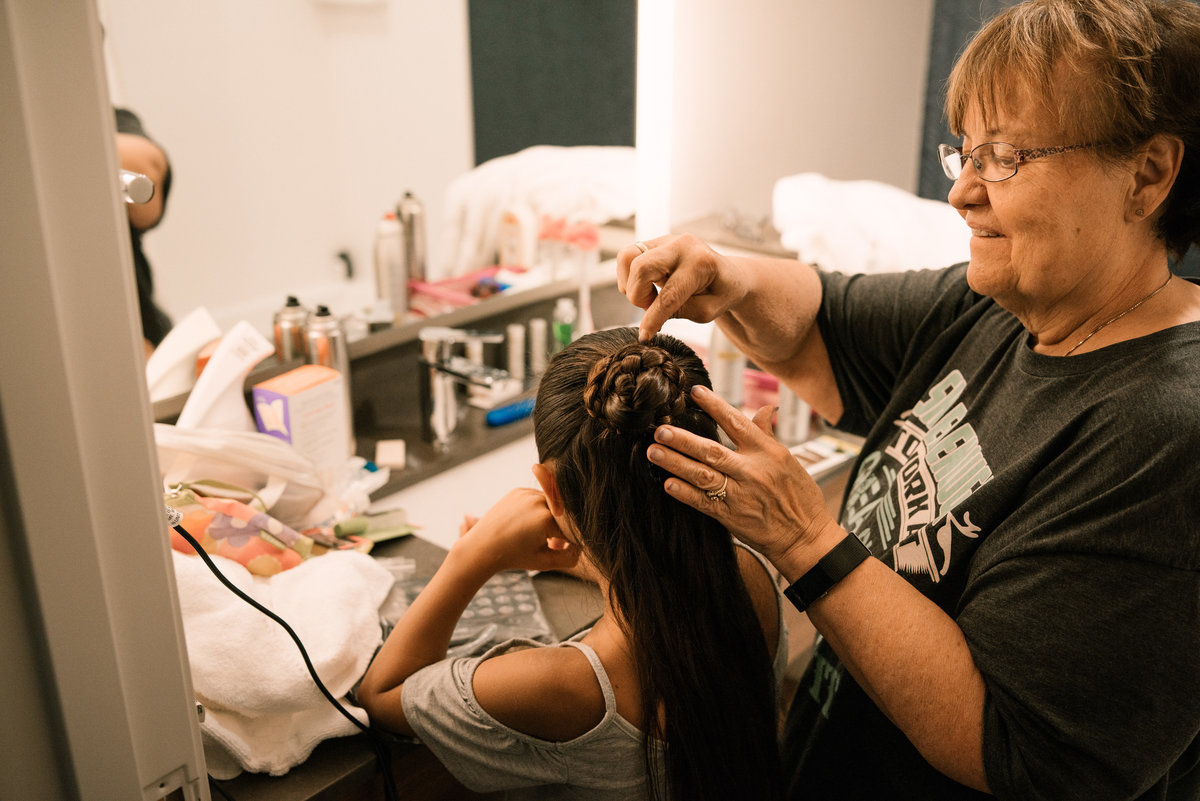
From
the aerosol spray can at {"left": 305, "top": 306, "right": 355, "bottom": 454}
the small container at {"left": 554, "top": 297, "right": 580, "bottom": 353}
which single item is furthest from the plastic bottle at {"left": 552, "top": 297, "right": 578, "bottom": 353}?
the aerosol spray can at {"left": 305, "top": 306, "right": 355, "bottom": 454}

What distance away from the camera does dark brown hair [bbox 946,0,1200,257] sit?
30.4 inches

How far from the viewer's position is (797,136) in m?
2.44

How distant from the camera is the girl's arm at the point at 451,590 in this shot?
0.97m

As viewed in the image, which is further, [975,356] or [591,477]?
[975,356]

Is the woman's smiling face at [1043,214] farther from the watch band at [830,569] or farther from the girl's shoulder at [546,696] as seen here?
the girl's shoulder at [546,696]

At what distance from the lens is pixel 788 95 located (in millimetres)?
2369

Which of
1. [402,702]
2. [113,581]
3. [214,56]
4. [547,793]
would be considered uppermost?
[214,56]

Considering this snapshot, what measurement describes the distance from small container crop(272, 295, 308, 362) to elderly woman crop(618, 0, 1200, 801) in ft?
2.53

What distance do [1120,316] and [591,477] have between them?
0.55 m

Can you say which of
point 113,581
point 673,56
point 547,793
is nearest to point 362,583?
point 547,793

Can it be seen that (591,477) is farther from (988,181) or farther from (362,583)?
(988,181)

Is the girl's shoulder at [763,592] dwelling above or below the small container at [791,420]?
above

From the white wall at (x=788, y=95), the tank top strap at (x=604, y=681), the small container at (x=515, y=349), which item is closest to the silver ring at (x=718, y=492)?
the tank top strap at (x=604, y=681)

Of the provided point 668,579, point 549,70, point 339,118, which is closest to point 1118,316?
point 668,579
